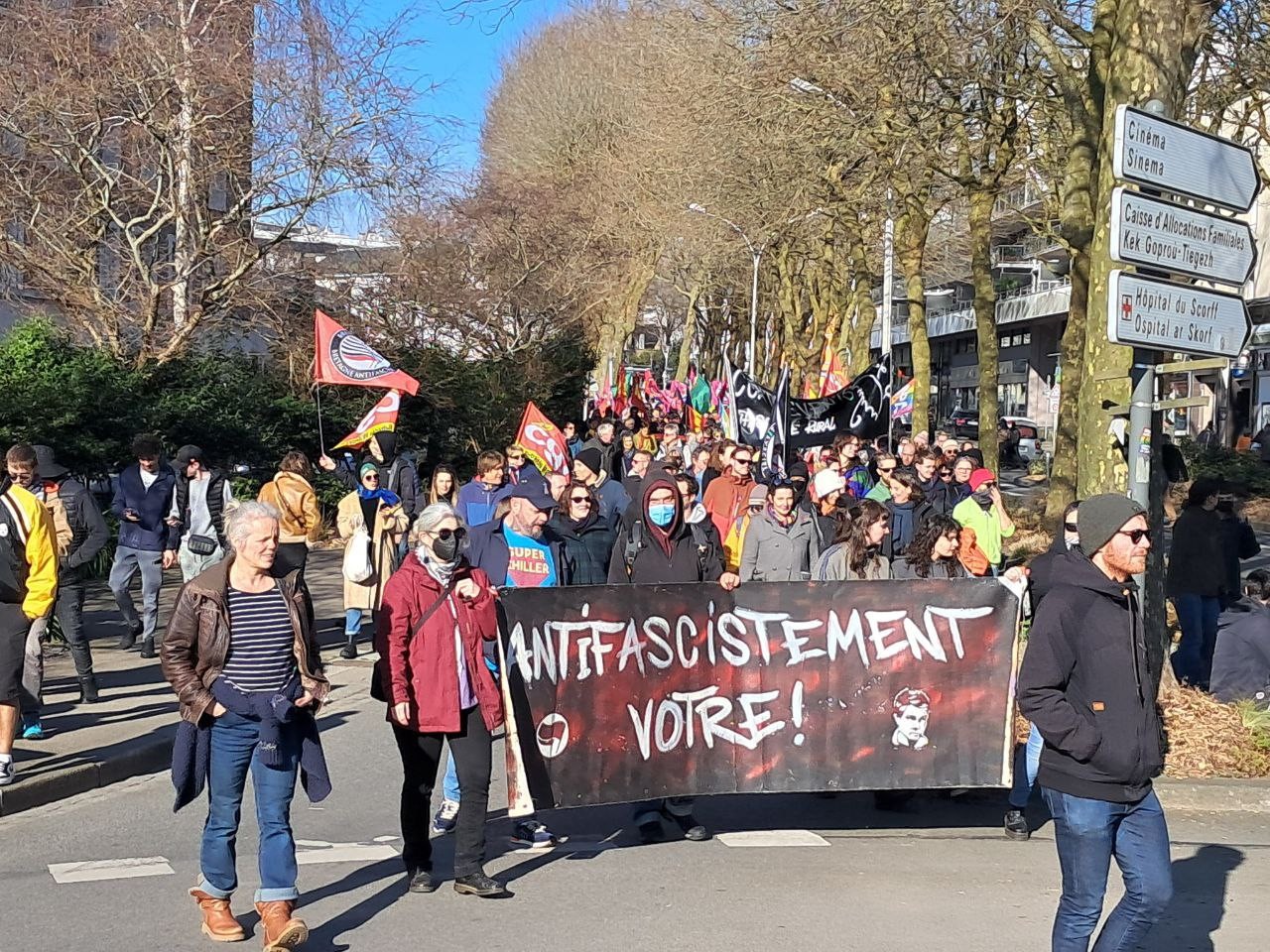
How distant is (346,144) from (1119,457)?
42.6 ft

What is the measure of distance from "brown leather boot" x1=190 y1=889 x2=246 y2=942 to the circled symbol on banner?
155 cm

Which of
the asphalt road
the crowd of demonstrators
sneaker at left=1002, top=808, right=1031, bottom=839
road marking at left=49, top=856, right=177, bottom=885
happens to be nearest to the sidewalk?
the asphalt road

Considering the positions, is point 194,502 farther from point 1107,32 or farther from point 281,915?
point 1107,32

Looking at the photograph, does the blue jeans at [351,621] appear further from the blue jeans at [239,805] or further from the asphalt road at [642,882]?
the blue jeans at [239,805]

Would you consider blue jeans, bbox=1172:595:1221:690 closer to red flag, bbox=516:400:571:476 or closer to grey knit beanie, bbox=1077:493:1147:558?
red flag, bbox=516:400:571:476

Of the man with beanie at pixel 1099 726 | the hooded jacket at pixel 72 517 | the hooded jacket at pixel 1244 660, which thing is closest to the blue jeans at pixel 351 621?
the hooded jacket at pixel 72 517

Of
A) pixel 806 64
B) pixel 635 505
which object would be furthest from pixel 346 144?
pixel 635 505

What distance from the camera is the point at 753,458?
13.3 meters

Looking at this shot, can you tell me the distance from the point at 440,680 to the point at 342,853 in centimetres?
136

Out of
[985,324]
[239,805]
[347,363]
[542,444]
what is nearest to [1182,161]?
[239,805]

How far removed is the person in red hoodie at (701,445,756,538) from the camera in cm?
1291

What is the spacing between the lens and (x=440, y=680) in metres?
6.08

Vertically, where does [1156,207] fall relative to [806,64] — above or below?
below

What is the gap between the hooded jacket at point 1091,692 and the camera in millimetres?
4508
